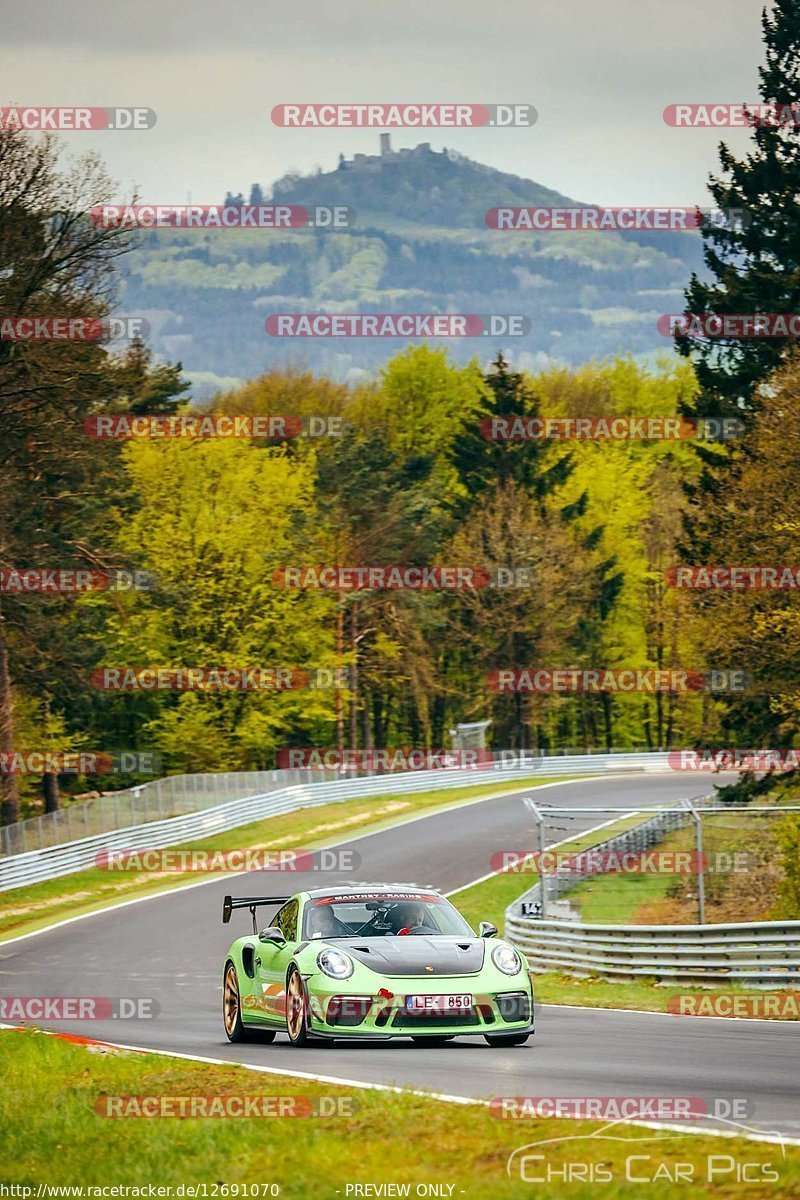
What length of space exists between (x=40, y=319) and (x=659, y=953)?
23.3m

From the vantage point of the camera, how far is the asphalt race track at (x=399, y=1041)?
10430 mm

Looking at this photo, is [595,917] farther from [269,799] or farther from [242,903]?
[269,799]

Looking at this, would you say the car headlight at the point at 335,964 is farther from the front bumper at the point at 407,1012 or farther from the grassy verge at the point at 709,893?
the grassy verge at the point at 709,893

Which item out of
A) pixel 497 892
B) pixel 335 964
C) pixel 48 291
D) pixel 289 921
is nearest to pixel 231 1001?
pixel 289 921

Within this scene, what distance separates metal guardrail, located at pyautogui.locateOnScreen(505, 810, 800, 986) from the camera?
1922cm

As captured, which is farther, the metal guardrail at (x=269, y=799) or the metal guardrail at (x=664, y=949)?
the metal guardrail at (x=269, y=799)

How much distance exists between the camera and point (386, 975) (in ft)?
41.7

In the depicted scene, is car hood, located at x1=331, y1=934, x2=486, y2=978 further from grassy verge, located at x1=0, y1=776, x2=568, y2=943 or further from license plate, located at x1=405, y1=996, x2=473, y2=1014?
grassy verge, located at x1=0, y1=776, x2=568, y2=943

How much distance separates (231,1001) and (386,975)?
2.73 meters

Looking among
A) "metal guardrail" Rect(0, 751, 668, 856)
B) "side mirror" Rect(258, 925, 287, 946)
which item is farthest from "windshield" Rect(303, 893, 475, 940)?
"metal guardrail" Rect(0, 751, 668, 856)

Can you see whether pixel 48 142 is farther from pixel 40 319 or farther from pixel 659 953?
pixel 659 953

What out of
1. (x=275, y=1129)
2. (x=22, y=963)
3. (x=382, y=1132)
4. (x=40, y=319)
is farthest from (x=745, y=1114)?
(x=40, y=319)

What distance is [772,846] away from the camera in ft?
110

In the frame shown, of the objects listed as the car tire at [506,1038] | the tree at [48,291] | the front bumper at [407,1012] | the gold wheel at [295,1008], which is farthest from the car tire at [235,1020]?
the tree at [48,291]
